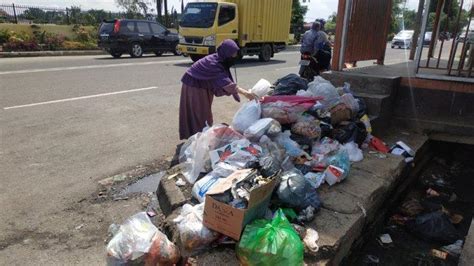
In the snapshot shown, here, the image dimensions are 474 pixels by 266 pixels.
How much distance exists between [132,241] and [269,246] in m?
0.83

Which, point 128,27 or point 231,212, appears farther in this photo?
point 128,27

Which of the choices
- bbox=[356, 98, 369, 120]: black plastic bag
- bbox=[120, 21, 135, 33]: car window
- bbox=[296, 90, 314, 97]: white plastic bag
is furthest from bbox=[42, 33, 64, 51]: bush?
bbox=[356, 98, 369, 120]: black plastic bag

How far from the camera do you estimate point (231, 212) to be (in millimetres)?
2166

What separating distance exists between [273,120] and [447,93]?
2523 millimetres

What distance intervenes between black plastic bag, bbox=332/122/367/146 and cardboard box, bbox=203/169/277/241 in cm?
175

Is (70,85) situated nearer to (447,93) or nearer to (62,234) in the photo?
(62,234)

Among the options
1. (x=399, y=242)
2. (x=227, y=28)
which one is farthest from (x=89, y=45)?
(x=399, y=242)

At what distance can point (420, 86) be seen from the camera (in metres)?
4.78

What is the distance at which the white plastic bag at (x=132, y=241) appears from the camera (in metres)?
2.21

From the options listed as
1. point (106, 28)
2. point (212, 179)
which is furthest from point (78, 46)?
point (212, 179)

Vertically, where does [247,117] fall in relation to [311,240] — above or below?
above

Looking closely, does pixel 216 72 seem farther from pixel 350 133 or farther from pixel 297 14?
pixel 297 14

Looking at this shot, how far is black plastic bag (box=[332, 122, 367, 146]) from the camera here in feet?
12.8

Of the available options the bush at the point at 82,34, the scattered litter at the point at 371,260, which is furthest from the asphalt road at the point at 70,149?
the bush at the point at 82,34
